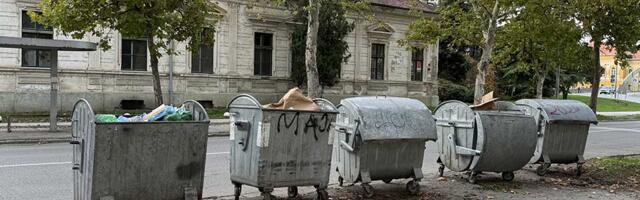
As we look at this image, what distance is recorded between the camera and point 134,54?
25141mm

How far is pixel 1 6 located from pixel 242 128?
1943 cm

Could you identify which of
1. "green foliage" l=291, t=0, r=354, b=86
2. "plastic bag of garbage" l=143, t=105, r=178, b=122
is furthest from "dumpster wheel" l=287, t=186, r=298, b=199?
"green foliage" l=291, t=0, r=354, b=86

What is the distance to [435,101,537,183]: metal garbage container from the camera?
8438mm

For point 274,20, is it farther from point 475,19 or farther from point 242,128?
point 242,128

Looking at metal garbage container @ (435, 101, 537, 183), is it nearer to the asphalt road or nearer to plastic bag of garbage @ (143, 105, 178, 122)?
the asphalt road

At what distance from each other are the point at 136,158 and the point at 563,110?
7279 millimetres

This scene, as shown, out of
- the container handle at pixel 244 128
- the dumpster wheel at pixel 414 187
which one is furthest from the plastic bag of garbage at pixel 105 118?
the dumpster wheel at pixel 414 187

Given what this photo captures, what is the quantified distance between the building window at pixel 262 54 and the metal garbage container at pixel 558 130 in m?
20.3

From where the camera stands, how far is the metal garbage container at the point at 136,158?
5375 mm

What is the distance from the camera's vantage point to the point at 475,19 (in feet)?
82.6

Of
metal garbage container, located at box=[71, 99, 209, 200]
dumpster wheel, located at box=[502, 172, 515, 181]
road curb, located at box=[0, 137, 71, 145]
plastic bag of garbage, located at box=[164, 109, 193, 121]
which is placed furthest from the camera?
road curb, located at box=[0, 137, 71, 145]

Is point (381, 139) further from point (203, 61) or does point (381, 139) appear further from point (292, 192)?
point (203, 61)

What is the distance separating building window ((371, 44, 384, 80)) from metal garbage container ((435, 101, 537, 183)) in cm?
2438

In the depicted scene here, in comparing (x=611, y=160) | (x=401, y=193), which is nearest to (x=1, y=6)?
(x=401, y=193)
